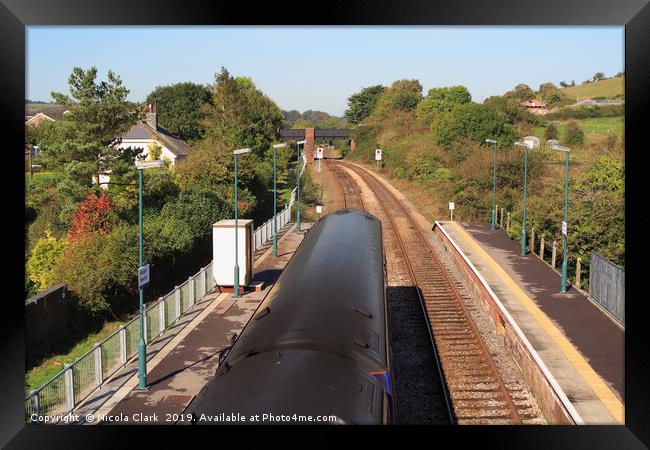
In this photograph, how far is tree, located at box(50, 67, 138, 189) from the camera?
1302 inches

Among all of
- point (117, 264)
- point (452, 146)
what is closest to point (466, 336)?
→ point (117, 264)

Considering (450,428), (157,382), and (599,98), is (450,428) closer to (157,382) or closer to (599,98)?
(157,382)

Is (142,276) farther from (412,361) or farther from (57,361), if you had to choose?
(57,361)

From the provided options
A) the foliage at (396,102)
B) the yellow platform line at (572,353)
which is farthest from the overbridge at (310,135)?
the yellow platform line at (572,353)

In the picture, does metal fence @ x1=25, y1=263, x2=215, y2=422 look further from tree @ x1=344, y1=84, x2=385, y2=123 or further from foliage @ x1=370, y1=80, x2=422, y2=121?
tree @ x1=344, y1=84, x2=385, y2=123

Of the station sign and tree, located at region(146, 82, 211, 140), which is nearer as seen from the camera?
the station sign

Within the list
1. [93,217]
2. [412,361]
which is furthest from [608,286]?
[93,217]

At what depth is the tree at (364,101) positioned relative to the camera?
111125 mm

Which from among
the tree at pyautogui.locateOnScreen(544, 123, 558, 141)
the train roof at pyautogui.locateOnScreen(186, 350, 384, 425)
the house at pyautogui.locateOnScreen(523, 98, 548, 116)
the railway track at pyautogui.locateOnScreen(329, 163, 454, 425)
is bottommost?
the railway track at pyautogui.locateOnScreen(329, 163, 454, 425)

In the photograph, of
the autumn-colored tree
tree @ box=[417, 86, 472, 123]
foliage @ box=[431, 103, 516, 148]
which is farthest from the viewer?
tree @ box=[417, 86, 472, 123]

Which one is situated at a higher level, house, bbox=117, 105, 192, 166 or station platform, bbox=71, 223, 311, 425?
house, bbox=117, 105, 192, 166

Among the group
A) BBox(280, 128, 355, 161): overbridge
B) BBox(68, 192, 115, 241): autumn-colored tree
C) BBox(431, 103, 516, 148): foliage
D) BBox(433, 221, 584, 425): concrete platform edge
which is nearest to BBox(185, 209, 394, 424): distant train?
BBox(433, 221, 584, 425): concrete platform edge

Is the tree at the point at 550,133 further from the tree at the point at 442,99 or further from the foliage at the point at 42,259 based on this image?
the foliage at the point at 42,259

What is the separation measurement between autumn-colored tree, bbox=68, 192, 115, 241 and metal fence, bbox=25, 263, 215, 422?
11.3 meters
